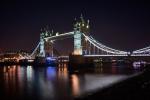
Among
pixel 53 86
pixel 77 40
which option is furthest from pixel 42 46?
pixel 53 86

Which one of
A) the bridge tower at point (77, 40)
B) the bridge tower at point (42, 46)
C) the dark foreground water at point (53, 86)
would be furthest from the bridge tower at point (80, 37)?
the bridge tower at point (42, 46)

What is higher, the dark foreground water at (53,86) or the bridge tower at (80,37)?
the bridge tower at (80,37)

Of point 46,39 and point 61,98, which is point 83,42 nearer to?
point 46,39

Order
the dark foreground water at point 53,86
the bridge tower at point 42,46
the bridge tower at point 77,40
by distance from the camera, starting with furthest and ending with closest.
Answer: the bridge tower at point 42,46 < the bridge tower at point 77,40 < the dark foreground water at point 53,86

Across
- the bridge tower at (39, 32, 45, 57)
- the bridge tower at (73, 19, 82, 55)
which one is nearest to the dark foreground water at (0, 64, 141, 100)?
the bridge tower at (73, 19, 82, 55)

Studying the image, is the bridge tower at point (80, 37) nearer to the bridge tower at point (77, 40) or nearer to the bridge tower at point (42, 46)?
the bridge tower at point (77, 40)

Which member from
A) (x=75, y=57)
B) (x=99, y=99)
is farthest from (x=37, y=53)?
(x=99, y=99)

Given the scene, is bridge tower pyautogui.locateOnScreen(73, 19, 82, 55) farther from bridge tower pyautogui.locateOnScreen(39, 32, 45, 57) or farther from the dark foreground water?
bridge tower pyautogui.locateOnScreen(39, 32, 45, 57)

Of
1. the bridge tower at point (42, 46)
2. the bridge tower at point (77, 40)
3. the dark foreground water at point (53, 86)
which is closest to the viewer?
the dark foreground water at point (53, 86)

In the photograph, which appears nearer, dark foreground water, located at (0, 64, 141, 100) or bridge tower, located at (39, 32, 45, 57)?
dark foreground water, located at (0, 64, 141, 100)

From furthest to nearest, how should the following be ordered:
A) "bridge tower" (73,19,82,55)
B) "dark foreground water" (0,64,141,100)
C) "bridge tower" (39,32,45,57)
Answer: "bridge tower" (39,32,45,57) < "bridge tower" (73,19,82,55) < "dark foreground water" (0,64,141,100)

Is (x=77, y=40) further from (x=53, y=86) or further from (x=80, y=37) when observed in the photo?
(x=53, y=86)

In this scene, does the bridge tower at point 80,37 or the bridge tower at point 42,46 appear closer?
the bridge tower at point 80,37

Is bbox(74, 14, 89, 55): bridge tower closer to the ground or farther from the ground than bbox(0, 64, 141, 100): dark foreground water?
farther from the ground
